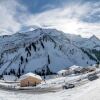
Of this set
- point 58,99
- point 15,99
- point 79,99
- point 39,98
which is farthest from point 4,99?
point 79,99

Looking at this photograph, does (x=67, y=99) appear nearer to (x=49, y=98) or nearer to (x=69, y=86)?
(x=49, y=98)

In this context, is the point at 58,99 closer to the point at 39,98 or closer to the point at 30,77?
the point at 39,98

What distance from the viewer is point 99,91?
59594mm

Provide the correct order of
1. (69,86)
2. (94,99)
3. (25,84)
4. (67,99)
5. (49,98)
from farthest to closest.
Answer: (25,84), (69,86), (49,98), (67,99), (94,99)

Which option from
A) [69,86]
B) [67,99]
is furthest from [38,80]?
[67,99]

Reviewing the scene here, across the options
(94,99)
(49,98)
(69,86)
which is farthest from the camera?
(69,86)

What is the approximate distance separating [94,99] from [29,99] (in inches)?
771

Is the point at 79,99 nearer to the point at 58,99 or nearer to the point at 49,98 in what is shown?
the point at 58,99

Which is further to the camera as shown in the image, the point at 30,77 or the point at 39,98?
the point at 30,77

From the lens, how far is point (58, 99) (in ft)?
202

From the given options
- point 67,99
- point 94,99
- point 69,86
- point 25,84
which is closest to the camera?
point 94,99

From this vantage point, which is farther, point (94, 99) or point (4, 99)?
point (4, 99)

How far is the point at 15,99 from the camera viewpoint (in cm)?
6794

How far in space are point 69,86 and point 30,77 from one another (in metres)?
38.3
